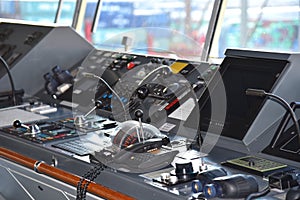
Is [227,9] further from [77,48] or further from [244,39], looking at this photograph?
[77,48]

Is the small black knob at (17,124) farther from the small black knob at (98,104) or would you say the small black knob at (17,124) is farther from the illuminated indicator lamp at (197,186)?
the illuminated indicator lamp at (197,186)

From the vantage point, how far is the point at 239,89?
2.43m

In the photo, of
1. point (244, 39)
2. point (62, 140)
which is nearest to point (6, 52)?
point (62, 140)

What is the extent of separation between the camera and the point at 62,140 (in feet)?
8.30

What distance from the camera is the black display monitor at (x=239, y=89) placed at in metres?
2.32

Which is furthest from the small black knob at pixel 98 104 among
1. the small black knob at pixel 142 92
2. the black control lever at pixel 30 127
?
the black control lever at pixel 30 127

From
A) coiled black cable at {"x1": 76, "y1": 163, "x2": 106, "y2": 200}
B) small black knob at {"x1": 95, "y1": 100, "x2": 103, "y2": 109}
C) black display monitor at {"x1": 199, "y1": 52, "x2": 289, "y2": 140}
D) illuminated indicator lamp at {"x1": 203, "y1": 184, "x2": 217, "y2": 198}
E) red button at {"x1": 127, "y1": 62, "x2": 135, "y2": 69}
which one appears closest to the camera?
illuminated indicator lamp at {"x1": 203, "y1": 184, "x2": 217, "y2": 198}

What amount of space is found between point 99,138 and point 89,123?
25 centimetres

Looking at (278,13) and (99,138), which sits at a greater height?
(278,13)

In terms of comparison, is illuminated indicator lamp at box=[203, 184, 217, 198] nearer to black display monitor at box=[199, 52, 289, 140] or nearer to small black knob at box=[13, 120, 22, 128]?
black display monitor at box=[199, 52, 289, 140]

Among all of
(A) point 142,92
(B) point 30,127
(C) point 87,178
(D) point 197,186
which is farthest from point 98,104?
(D) point 197,186

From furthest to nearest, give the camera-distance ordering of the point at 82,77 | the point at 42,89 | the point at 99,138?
the point at 42,89
the point at 82,77
the point at 99,138

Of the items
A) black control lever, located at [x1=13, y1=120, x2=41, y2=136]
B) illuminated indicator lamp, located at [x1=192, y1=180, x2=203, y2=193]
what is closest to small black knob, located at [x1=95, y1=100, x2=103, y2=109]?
black control lever, located at [x1=13, y1=120, x2=41, y2=136]

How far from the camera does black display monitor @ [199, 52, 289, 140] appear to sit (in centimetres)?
232
